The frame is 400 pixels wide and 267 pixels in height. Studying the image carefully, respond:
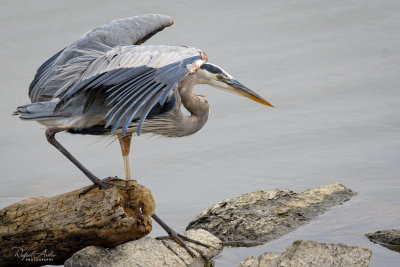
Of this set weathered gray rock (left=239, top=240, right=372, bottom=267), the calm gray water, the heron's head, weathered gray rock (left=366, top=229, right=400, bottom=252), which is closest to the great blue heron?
the heron's head

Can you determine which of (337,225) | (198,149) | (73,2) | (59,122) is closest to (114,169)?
(198,149)

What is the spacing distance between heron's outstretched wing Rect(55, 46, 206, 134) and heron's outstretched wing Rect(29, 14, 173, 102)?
0.45m

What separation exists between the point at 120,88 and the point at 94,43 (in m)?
1.48

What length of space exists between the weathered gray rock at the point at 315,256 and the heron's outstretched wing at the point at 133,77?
134 cm

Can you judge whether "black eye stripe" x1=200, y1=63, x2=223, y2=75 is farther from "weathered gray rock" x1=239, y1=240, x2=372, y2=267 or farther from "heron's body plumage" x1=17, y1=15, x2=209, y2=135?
"weathered gray rock" x1=239, y1=240, x2=372, y2=267

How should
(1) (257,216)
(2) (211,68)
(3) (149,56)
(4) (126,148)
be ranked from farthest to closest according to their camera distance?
(4) (126,148)
(2) (211,68)
(1) (257,216)
(3) (149,56)

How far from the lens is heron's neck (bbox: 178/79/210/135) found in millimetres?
6953

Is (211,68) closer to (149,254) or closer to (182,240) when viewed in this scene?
(182,240)

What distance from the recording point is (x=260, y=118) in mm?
9742

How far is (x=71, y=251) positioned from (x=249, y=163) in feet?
10.6

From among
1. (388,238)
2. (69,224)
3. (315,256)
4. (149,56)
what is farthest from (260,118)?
(69,224)

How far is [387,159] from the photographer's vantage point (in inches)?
338

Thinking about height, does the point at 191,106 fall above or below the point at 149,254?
above

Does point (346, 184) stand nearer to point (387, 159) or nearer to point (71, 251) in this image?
point (387, 159)
